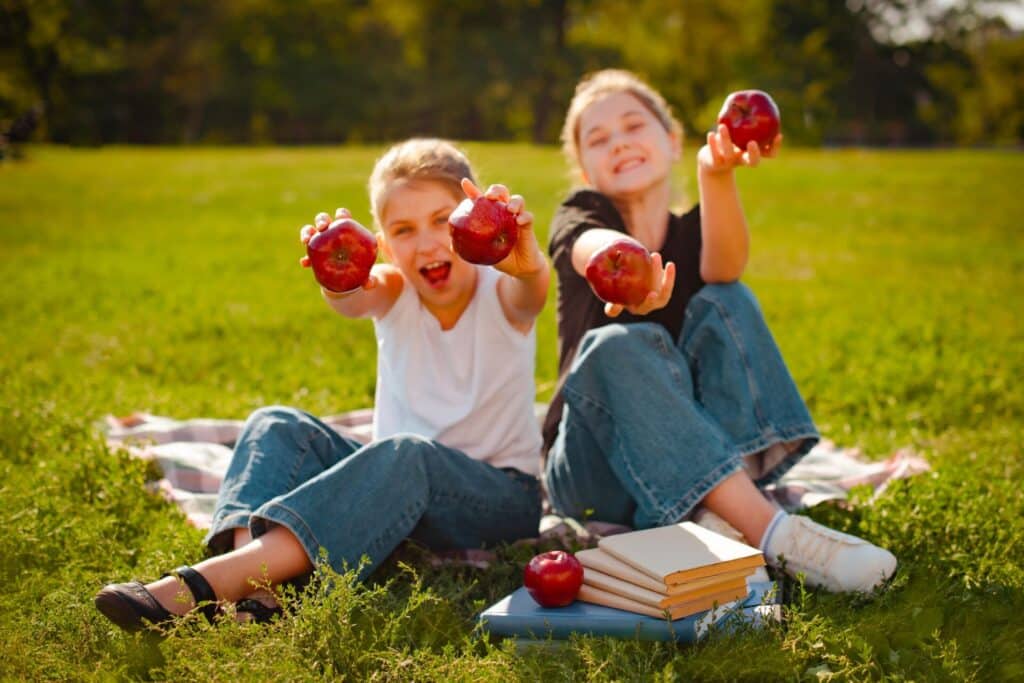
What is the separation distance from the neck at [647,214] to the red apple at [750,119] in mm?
554

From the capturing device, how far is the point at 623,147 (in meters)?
4.14

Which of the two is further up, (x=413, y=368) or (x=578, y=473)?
(x=413, y=368)

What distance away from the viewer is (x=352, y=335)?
6949 mm

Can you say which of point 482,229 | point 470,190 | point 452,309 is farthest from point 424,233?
point 482,229

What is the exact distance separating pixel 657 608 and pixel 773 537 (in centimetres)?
69

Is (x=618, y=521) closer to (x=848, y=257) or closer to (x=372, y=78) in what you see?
(x=848, y=257)

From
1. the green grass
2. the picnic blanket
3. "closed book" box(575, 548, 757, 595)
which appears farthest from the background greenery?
"closed book" box(575, 548, 757, 595)

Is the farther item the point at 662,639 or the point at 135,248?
the point at 135,248

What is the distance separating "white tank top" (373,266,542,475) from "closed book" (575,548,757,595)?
72 cm

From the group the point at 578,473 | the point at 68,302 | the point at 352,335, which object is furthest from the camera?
the point at 68,302

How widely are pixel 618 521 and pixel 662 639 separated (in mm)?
959

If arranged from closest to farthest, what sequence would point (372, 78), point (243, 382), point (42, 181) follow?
point (243, 382) → point (42, 181) → point (372, 78)

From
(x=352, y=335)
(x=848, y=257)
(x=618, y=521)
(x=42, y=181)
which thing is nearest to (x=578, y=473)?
(x=618, y=521)

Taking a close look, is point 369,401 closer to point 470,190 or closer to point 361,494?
point 361,494
